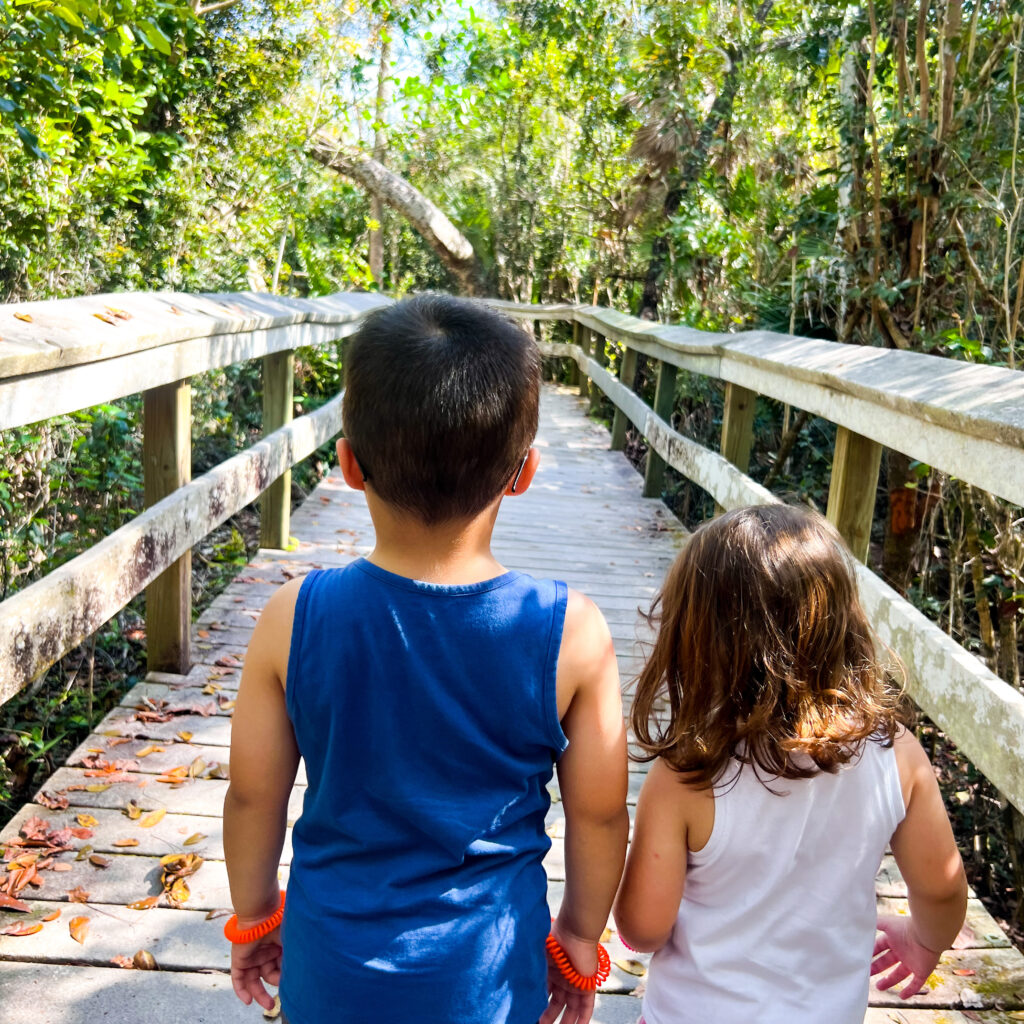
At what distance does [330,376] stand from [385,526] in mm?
9107

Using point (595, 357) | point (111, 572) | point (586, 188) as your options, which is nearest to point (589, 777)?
point (111, 572)

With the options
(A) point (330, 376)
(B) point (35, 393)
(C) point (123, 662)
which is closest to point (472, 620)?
(B) point (35, 393)

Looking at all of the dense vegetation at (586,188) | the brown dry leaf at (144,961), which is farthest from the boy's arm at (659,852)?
the dense vegetation at (586,188)

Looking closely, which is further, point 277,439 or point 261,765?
point 277,439

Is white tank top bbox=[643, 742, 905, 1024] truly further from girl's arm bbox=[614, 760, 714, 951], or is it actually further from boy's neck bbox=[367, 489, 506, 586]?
boy's neck bbox=[367, 489, 506, 586]

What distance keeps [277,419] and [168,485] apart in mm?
1637

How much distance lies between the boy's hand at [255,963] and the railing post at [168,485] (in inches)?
76.2

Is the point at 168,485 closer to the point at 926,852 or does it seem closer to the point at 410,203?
the point at 926,852

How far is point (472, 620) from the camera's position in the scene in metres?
1.19

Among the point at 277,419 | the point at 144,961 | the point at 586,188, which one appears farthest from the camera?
the point at 586,188

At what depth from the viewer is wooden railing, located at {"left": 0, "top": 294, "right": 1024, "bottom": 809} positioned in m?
1.82

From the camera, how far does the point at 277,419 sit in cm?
476

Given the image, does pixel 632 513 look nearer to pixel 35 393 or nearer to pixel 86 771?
pixel 86 771

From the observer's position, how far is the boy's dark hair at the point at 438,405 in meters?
1.18
